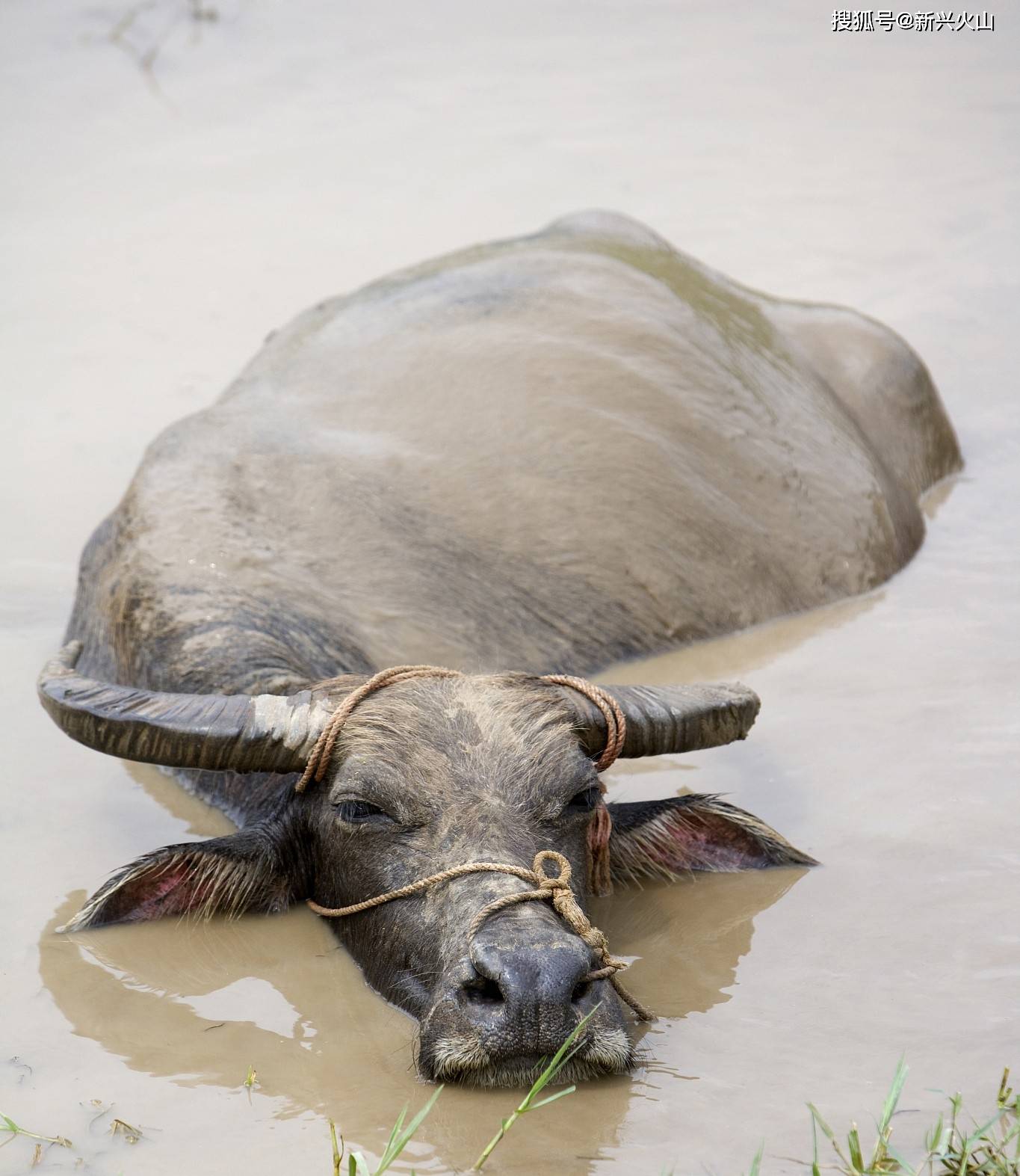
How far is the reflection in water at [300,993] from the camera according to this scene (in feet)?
10.3

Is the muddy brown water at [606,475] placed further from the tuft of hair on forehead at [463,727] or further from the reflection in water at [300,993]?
the tuft of hair on forehead at [463,727]

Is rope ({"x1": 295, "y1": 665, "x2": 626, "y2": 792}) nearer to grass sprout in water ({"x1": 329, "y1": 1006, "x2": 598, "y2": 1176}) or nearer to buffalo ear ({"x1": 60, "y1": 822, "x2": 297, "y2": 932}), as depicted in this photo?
buffalo ear ({"x1": 60, "y1": 822, "x2": 297, "y2": 932})

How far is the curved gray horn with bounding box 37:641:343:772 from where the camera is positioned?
11.8 ft

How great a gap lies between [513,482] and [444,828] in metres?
2.17

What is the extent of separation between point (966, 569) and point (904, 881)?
249cm

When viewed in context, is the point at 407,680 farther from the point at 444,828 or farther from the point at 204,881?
the point at 204,881

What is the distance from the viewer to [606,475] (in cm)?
557

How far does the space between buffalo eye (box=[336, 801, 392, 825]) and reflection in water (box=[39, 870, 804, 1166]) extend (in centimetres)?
34

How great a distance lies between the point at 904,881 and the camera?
13.0ft

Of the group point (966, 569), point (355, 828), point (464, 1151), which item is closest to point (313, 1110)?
point (464, 1151)

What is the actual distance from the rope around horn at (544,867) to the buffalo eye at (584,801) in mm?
88

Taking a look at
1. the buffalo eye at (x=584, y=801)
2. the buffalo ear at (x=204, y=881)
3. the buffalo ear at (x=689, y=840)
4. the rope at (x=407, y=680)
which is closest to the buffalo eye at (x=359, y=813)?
the rope at (x=407, y=680)

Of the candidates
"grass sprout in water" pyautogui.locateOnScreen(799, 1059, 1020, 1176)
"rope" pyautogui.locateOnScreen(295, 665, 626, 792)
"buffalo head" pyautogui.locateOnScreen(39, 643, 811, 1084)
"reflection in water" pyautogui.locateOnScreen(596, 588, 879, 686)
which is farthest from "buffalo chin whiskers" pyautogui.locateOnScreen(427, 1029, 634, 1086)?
"reflection in water" pyautogui.locateOnScreen(596, 588, 879, 686)

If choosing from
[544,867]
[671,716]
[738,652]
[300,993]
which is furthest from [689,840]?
[738,652]
